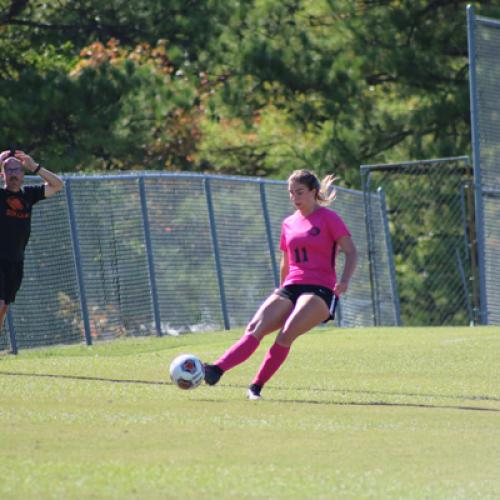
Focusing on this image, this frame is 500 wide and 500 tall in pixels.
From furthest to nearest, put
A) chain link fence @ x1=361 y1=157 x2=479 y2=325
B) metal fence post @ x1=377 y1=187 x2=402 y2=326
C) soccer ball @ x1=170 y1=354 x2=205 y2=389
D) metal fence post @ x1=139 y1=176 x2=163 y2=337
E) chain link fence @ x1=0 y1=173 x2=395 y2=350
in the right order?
chain link fence @ x1=361 y1=157 x2=479 y2=325
metal fence post @ x1=377 y1=187 x2=402 y2=326
metal fence post @ x1=139 y1=176 x2=163 y2=337
chain link fence @ x1=0 y1=173 x2=395 y2=350
soccer ball @ x1=170 y1=354 x2=205 y2=389

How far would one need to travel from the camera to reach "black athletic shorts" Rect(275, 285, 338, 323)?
11.2 m

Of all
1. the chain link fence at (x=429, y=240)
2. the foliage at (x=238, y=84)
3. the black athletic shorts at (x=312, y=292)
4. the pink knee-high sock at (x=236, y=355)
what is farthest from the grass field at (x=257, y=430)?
the foliage at (x=238, y=84)

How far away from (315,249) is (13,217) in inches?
126

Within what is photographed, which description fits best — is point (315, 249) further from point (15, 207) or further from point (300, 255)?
point (15, 207)

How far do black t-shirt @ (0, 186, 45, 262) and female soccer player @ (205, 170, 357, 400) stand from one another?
2794mm

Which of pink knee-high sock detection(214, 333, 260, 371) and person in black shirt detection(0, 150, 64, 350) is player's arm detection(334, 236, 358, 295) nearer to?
pink knee-high sock detection(214, 333, 260, 371)

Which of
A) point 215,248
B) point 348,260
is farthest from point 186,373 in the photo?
point 215,248

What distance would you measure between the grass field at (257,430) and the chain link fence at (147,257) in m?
3.39

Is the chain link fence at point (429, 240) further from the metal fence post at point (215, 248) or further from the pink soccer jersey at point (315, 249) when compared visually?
the pink soccer jersey at point (315, 249)

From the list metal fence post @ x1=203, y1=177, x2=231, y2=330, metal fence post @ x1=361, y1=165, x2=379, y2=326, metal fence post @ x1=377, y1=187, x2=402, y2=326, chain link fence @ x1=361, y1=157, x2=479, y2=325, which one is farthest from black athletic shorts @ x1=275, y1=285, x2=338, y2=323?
chain link fence @ x1=361, y1=157, x2=479, y2=325

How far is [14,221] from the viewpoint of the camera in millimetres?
13156

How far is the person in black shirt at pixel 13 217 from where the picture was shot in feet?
42.9

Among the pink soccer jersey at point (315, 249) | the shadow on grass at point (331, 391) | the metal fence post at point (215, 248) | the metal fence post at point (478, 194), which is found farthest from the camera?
the metal fence post at point (215, 248)

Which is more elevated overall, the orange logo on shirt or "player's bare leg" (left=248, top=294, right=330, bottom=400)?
the orange logo on shirt
